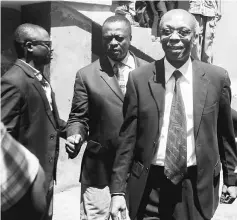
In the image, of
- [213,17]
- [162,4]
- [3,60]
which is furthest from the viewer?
[162,4]

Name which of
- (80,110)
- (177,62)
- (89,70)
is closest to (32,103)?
(80,110)

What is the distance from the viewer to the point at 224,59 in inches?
490

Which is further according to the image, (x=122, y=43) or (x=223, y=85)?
(x=122, y=43)

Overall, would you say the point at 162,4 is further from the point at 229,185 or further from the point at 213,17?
the point at 229,185

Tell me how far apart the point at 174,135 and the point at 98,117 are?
3.83 ft

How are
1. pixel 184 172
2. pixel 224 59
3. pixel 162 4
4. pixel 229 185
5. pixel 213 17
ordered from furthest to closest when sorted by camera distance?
pixel 224 59 → pixel 162 4 → pixel 213 17 → pixel 229 185 → pixel 184 172

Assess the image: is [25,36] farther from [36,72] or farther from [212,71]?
[212,71]

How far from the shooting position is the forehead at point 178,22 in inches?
134

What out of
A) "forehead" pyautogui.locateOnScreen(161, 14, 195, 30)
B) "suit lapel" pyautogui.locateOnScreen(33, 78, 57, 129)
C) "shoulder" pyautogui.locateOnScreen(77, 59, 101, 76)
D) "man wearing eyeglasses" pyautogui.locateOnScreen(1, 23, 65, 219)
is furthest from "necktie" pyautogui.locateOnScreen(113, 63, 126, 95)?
"forehead" pyautogui.locateOnScreen(161, 14, 195, 30)

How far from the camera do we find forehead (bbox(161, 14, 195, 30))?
3394 mm

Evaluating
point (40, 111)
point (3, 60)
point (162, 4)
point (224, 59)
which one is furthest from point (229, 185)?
point (224, 59)

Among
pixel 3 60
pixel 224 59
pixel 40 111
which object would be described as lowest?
pixel 224 59

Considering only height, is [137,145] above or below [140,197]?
above

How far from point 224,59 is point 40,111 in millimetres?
9071
